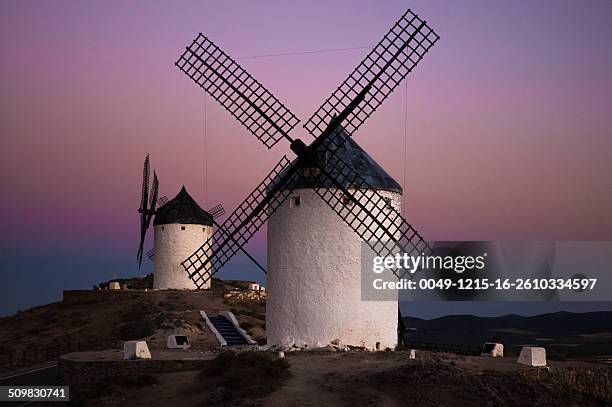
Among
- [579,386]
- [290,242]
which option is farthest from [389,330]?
[579,386]

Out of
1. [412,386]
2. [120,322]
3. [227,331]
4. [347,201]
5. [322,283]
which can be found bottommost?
[412,386]

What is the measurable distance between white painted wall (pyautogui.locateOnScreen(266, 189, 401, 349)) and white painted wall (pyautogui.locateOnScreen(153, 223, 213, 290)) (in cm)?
2534

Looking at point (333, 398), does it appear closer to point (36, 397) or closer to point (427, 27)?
point (36, 397)

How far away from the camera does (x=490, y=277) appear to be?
26.4 meters

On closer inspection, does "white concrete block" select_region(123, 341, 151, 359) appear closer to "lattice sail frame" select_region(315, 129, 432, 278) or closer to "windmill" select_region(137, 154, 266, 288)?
"lattice sail frame" select_region(315, 129, 432, 278)

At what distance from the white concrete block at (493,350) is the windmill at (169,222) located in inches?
1089

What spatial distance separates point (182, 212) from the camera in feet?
167

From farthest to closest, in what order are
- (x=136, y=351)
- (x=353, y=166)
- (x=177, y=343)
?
(x=177, y=343)
(x=353, y=166)
(x=136, y=351)

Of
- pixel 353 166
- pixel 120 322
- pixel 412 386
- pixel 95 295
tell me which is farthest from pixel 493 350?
pixel 95 295

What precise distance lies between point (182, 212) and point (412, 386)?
34.3 metres

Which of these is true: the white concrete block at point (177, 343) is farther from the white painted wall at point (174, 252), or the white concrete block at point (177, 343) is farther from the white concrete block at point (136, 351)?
the white painted wall at point (174, 252)

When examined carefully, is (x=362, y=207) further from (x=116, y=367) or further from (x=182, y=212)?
(x=182, y=212)

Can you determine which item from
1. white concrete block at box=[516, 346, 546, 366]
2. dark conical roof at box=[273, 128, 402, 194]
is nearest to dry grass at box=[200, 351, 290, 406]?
dark conical roof at box=[273, 128, 402, 194]

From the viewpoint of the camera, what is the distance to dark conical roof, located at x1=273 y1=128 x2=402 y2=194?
25.0 m
